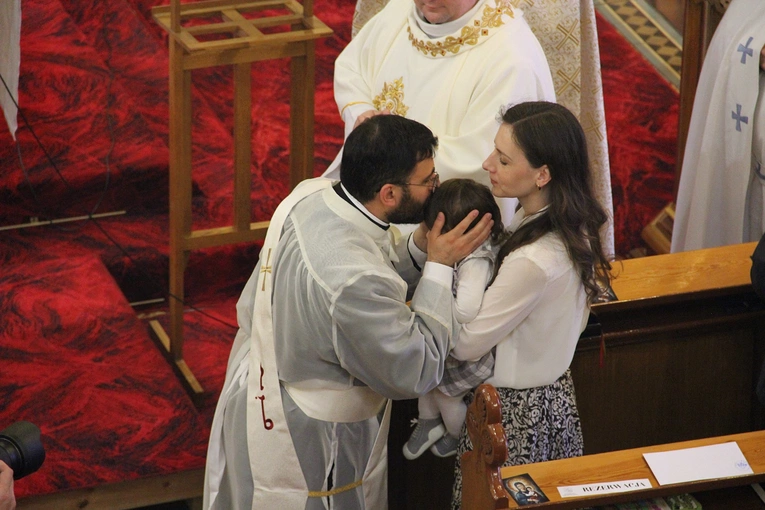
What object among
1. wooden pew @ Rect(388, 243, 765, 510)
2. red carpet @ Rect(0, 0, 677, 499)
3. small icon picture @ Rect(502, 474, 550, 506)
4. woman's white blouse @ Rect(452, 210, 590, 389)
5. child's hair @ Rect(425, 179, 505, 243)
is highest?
child's hair @ Rect(425, 179, 505, 243)

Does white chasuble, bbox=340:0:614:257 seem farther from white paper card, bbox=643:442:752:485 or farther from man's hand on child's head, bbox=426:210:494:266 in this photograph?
white paper card, bbox=643:442:752:485

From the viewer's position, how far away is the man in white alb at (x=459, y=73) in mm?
3516

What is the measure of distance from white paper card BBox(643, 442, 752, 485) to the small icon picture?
0.30 m

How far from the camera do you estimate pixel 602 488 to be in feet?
8.79

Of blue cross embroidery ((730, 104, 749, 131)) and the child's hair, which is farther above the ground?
the child's hair

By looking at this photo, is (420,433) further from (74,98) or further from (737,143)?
(74,98)

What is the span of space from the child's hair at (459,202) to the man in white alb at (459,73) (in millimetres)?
636

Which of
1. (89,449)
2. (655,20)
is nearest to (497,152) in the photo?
(89,449)

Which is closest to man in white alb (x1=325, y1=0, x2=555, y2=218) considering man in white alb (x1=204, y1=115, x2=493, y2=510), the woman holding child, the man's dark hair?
man in white alb (x1=204, y1=115, x2=493, y2=510)

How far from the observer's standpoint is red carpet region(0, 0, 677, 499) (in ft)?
14.1

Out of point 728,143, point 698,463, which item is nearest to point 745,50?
point 728,143

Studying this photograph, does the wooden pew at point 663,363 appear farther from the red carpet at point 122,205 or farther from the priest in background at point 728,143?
the red carpet at point 122,205

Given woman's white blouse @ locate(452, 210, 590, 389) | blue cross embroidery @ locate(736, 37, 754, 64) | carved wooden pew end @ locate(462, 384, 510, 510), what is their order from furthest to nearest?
blue cross embroidery @ locate(736, 37, 754, 64) → woman's white blouse @ locate(452, 210, 590, 389) → carved wooden pew end @ locate(462, 384, 510, 510)

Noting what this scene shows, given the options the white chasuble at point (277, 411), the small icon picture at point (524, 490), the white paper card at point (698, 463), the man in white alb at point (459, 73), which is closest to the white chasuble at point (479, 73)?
the man in white alb at point (459, 73)
